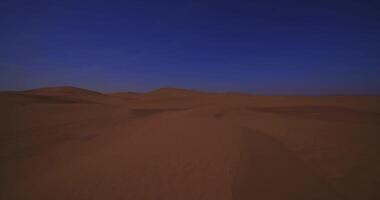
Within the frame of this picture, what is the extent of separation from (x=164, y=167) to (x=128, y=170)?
2.60 ft

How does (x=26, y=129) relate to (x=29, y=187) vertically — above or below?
above

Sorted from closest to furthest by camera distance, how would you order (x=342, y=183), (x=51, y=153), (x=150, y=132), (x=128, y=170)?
(x=342, y=183), (x=128, y=170), (x=51, y=153), (x=150, y=132)

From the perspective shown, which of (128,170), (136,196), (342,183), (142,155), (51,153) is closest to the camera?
(136,196)

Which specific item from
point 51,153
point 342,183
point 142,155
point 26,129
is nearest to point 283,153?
point 342,183

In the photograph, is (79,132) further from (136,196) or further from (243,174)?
(243,174)

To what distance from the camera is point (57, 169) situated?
6.34 metres

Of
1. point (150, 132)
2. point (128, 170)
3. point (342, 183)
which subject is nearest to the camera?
point (342, 183)

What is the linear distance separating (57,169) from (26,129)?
464cm

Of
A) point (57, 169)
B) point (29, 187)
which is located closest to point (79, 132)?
point (57, 169)

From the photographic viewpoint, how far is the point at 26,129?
9953mm

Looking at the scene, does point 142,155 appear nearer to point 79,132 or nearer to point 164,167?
point 164,167

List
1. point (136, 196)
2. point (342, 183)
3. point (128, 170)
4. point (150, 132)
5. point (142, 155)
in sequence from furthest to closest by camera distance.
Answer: point (150, 132)
point (142, 155)
point (128, 170)
point (342, 183)
point (136, 196)

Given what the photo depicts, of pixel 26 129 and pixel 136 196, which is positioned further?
pixel 26 129

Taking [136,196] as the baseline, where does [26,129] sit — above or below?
above
